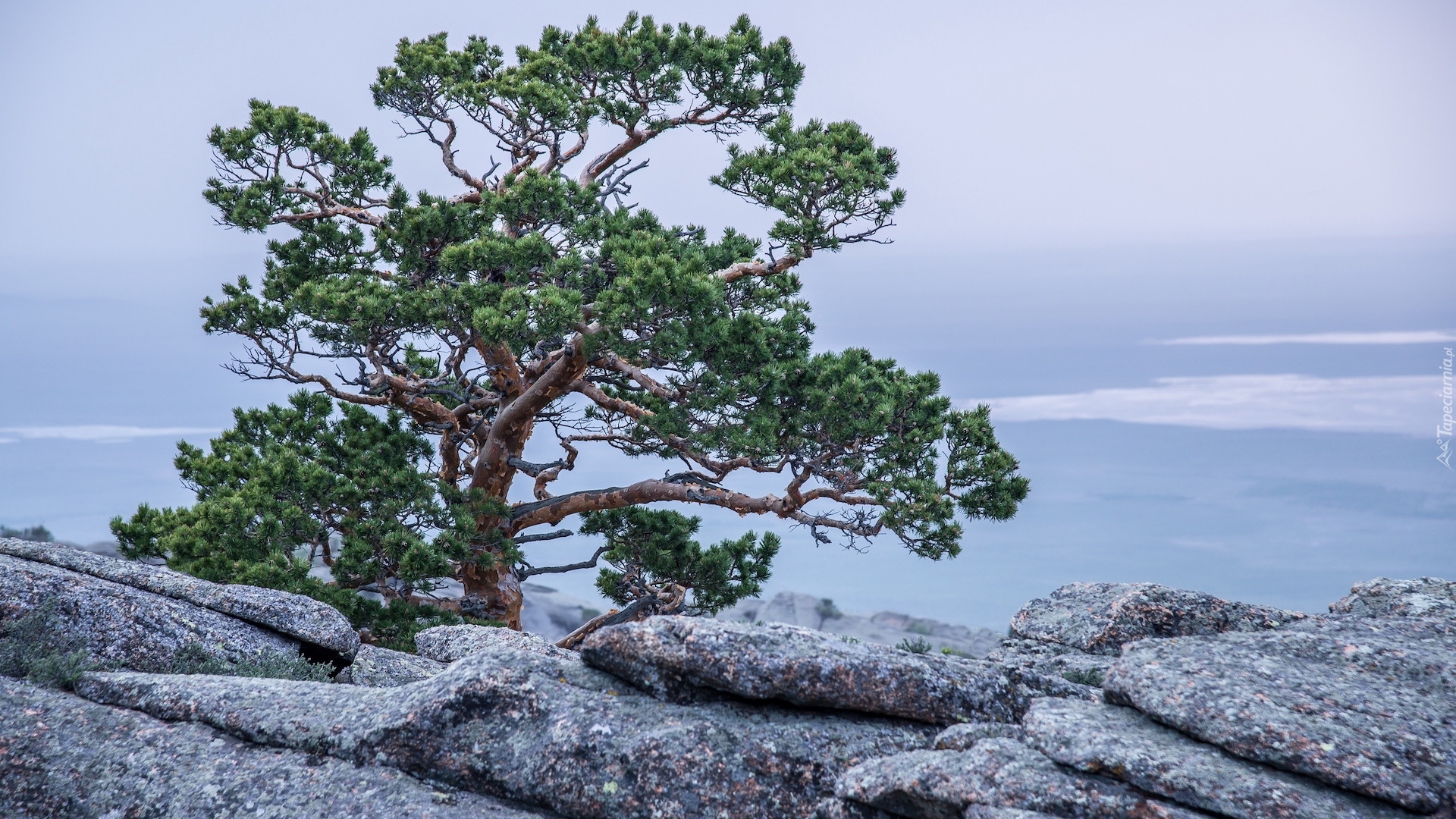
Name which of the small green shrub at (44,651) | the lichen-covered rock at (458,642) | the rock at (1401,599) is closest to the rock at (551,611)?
the lichen-covered rock at (458,642)

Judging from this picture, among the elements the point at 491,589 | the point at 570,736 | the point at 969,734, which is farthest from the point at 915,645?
the point at 491,589

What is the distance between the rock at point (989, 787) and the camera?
259 inches

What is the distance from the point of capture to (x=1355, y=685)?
7395mm

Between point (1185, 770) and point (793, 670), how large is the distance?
2.76 m

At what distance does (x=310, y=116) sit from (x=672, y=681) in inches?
599

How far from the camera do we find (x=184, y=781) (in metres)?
8.00

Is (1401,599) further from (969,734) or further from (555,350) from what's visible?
(555,350)

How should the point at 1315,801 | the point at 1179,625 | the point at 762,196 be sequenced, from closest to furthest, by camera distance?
the point at 1315,801 → the point at 1179,625 → the point at 762,196

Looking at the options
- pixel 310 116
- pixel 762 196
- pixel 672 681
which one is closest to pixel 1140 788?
pixel 672 681

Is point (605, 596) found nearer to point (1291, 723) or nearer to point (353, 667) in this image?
point (353, 667)

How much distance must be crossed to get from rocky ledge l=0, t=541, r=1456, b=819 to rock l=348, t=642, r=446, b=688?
187 cm

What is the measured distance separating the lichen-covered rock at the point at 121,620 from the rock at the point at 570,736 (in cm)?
122

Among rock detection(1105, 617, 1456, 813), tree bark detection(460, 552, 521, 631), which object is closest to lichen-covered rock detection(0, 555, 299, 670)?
rock detection(1105, 617, 1456, 813)

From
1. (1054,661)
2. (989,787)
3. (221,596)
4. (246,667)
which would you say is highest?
(221,596)
